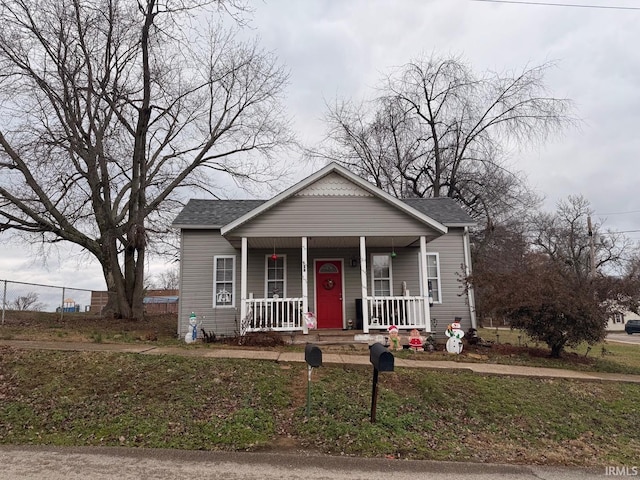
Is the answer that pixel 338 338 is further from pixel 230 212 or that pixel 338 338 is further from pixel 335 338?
pixel 230 212

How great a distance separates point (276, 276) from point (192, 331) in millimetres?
3110

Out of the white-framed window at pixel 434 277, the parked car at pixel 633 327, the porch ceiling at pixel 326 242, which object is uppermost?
the porch ceiling at pixel 326 242

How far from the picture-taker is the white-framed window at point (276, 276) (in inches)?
528

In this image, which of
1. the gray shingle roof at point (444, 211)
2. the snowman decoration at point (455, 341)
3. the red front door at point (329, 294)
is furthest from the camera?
the gray shingle roof at point (444, 211)

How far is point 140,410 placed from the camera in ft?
18.6

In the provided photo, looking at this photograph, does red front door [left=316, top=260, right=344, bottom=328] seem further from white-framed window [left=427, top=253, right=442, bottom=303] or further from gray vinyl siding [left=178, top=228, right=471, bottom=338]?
white-framed window [left=427, top=253, right=442, bottom=303]

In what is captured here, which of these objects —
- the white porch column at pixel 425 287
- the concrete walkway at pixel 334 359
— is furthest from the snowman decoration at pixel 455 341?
the concrete walkway at pixel 334 359

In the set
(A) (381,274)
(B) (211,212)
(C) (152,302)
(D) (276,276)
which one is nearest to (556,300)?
(A) (381,274)

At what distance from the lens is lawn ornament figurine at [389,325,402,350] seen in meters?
10.9

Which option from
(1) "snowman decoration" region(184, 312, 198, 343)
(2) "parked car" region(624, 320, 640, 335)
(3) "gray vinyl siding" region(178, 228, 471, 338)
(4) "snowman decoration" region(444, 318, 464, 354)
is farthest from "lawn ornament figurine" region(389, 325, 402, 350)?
(2) "parked car" region(624, 320, 640, 335)

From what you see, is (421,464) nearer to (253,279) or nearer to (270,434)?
(270,434)

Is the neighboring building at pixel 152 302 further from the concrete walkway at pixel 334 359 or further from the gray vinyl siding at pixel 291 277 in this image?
the concrete walkway at pixel 334 359

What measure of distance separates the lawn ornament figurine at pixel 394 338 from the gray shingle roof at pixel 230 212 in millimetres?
4538

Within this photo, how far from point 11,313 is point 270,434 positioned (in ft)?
45.7
